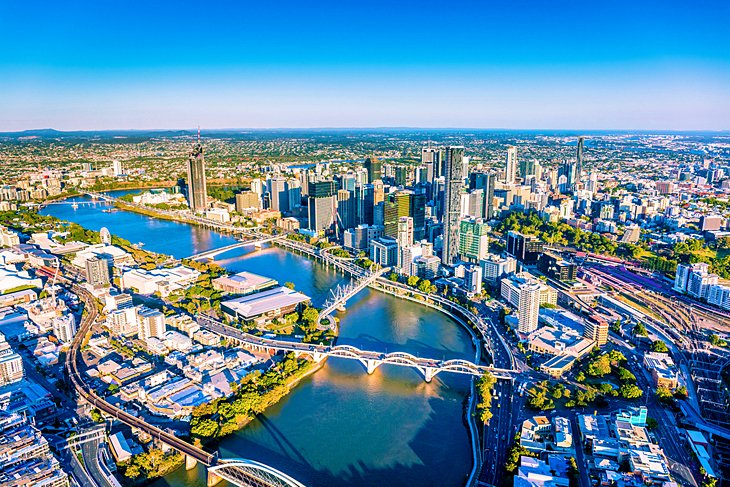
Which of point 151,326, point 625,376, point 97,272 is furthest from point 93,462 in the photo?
point 625,376

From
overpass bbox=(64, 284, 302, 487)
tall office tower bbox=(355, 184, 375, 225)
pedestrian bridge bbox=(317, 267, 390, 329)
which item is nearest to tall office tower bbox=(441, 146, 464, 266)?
pedestrian bridge bbox=(317, 267, 390, 329)

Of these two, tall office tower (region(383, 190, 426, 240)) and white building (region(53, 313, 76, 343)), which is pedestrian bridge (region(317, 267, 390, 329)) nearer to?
tall office tower (region(383, 190, 426, 240))

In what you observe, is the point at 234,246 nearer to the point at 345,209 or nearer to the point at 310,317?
the point at 345,209

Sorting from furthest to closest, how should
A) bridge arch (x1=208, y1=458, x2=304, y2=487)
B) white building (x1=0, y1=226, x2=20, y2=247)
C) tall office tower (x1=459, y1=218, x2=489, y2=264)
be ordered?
white building (x1=0, y1=226, x2=20, y2=247) < tall office tower (x1=459, y1=218, x2=489, y2=264) < bridge arch (x1=208, y1=458, x2=304, y2=487)

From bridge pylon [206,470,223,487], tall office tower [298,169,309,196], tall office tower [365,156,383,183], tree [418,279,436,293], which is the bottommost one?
bridge pylon [206,470,223,487]

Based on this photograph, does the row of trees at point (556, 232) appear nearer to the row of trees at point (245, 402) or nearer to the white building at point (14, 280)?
the row of trees at point (245, 402)

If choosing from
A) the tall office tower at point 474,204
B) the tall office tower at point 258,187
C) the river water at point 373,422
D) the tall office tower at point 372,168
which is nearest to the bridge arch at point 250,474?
the river water at point 373,422

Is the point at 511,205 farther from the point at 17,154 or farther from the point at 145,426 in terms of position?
the point at 17,154

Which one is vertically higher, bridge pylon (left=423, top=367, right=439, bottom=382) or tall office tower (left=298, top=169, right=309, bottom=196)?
tall office tower (left=298, top=169, right=309, bottom=196)
